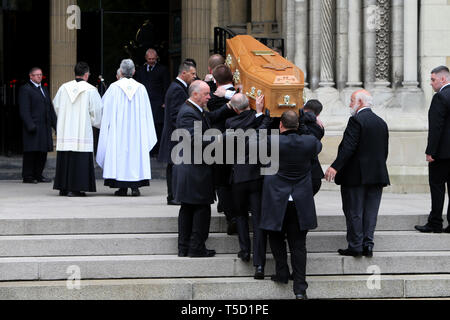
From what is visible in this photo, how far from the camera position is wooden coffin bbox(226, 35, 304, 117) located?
9.95 metres

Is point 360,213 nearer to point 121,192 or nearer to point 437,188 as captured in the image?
point 437,188

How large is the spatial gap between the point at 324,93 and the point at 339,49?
701 millimetres

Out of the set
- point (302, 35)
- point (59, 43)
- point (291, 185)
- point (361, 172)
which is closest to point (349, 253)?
point (361, 172)

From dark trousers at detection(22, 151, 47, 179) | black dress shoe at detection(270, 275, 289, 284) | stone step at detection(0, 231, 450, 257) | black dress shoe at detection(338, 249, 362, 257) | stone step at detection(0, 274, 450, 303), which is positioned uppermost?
dark trousers at detection(22, 151, 47, 179)

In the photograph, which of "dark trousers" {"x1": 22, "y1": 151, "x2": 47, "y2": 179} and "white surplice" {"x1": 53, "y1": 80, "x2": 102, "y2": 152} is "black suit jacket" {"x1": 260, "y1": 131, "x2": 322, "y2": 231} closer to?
"white surplice" {"x1": 53, "y1": 80, "x2": 102, "y2": 152}

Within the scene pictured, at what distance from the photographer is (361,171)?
34.3 ft

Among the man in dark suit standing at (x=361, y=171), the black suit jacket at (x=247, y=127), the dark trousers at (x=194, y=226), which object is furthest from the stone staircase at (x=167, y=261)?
the black suit jacket at (x=247, y=127)

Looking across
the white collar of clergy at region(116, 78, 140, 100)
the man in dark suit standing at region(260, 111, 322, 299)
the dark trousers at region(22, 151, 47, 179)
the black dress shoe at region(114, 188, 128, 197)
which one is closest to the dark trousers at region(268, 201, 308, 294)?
the man in dark suit standing at region(260, 111, 322, 299)

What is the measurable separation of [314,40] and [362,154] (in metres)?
5.02

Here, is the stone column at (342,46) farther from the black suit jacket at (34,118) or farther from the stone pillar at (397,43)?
the black suit jacket at (34,118)

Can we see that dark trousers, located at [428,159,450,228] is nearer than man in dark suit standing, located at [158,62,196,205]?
Yes

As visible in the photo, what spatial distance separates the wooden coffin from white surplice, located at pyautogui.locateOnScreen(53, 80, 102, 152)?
9.85 feet

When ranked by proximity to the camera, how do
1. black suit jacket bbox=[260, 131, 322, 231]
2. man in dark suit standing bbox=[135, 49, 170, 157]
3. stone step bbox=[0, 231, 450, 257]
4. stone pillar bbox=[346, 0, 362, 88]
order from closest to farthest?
1. black suit jacket bbox=[260, 131, 322, 231]
2. stone step bbox=[0, 231, 450, 257]
3. stone pillar bbox=[346, 0, 362, 88]
4. man in dark suit standing bbox=[135, 49, 170, 157]

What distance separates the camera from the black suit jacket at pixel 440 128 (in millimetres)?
11211
